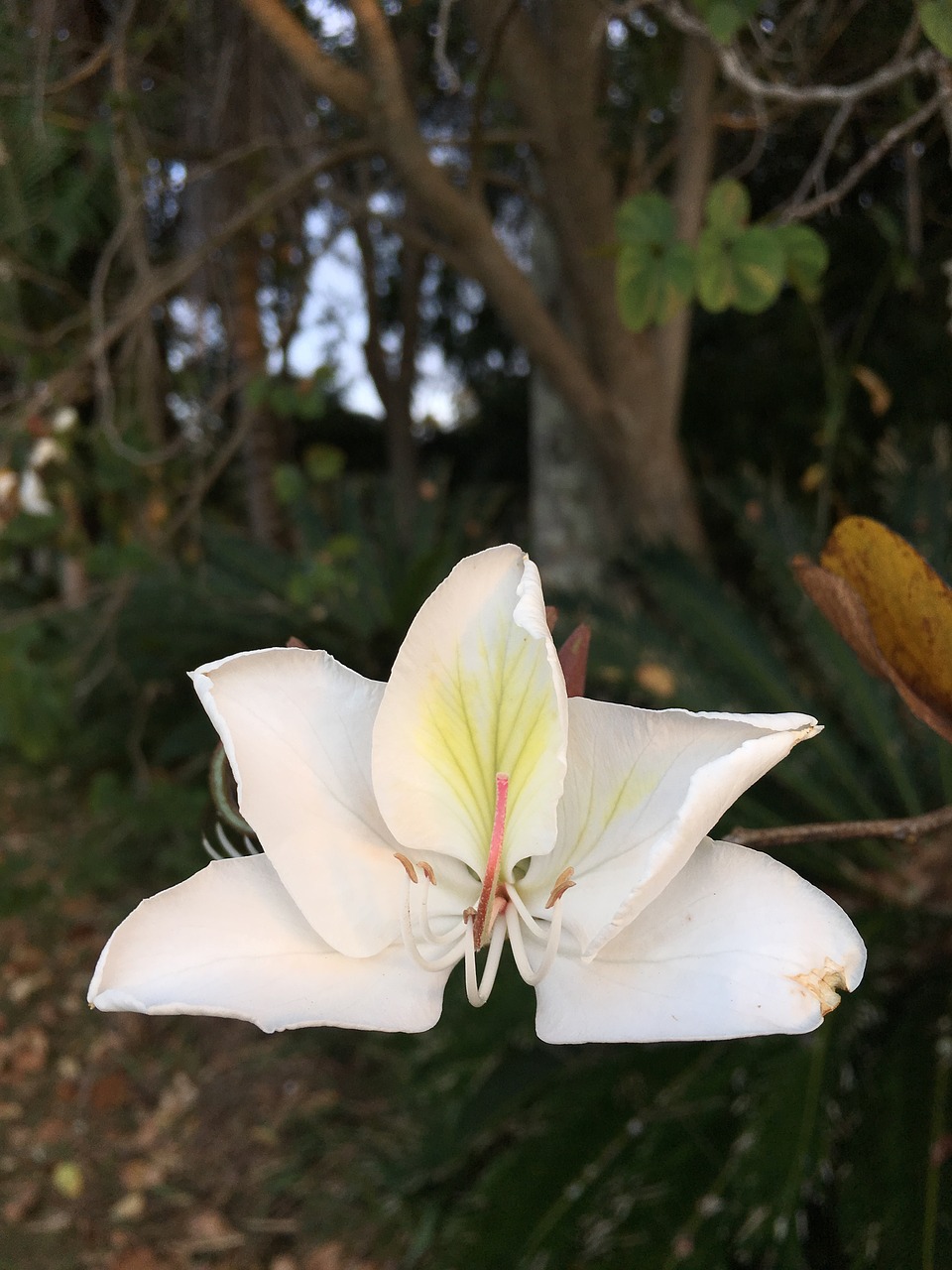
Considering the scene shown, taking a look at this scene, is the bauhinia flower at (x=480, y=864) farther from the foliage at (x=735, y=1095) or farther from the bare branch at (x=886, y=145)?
the foliage at (x=735, y=1095)

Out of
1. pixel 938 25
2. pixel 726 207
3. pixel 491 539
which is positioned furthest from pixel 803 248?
pixel 491 539

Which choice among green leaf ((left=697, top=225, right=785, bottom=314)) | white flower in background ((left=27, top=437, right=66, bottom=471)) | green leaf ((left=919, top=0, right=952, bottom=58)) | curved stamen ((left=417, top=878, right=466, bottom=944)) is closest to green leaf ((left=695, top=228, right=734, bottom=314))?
green leaf ((left=697, top=225, right=785, bottom=314))

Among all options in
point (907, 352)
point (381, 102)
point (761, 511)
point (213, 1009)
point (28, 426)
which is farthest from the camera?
point (907, 352)

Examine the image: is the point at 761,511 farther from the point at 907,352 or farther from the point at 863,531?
the point at 863,531

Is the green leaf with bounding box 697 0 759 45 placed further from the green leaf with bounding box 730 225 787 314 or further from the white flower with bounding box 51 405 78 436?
the white flower with bounding box 51 405 78 436

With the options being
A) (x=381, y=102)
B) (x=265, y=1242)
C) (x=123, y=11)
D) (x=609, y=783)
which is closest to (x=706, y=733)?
(x=609, y=783)

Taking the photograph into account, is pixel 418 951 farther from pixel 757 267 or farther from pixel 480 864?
pixel 757 267
